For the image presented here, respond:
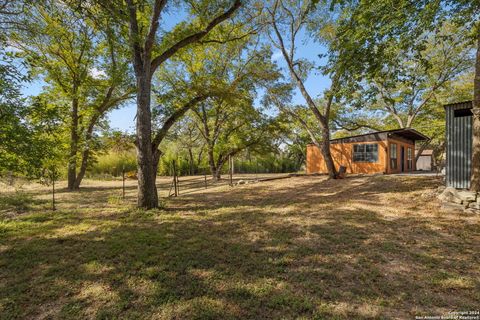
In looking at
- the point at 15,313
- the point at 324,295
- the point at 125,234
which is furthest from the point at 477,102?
the point at 15,313

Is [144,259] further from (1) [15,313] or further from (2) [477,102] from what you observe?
(2) [477,102]

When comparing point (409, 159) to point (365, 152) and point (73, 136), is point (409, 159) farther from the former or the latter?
point (73, 136)

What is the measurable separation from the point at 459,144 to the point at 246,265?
23.6 feet

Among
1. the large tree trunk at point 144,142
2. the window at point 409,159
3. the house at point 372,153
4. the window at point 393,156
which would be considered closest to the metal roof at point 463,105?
the house at point 372,153

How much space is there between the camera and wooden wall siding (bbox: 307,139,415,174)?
46.7ft

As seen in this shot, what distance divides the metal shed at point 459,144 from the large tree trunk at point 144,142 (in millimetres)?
8624

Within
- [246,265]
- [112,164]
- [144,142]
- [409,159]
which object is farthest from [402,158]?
[112,164]

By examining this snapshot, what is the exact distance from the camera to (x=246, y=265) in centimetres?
316

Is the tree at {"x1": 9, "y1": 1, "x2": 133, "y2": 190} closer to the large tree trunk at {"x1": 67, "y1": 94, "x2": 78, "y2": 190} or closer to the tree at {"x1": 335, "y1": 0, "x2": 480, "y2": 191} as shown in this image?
the large tree trunk at {"x1": 67, "y1": 94, "x2": 78, "y2": 190}

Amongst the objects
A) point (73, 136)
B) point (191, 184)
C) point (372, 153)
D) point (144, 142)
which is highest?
point (73, 136)

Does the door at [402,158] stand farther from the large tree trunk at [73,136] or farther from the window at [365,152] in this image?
the large tree trunk at [73,136]

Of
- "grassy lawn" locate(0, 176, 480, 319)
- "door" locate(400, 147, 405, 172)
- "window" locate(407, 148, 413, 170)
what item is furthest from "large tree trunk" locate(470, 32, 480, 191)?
"window" locate(407, 148, 413, 170)

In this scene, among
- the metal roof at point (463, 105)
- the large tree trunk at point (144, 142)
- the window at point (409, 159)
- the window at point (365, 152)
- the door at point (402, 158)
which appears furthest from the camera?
the window at point (409, 159)

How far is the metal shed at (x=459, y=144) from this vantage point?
623 cm
